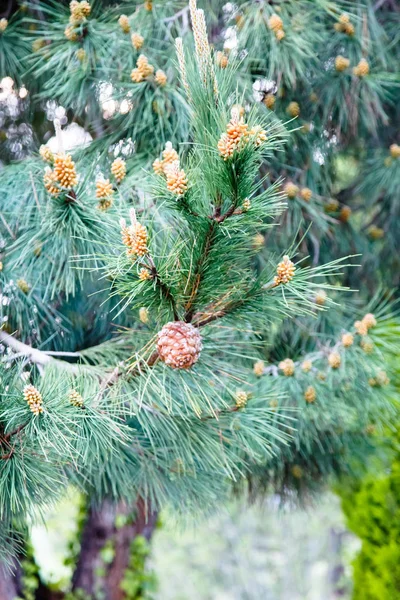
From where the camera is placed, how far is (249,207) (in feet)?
2.57

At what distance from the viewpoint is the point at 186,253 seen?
0.84 metres

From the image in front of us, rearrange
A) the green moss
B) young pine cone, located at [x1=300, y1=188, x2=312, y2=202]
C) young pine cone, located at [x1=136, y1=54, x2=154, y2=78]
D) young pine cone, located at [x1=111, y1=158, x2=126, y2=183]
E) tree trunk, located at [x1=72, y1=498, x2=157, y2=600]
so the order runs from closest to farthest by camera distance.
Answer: young pine cone, located at [x1=111, y1=158, x2=126, y2=183]
young pine cone, located at [x1=136, y1=54, x2=154, y2=78]
young pine cone, located at [x1=300, y1=188, x2=312, y2=202]
the green moss
tree trunk, located at [x1=72, y1=498, x2=157, y2=600]

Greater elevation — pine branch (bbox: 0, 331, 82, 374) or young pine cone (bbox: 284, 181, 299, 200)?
young pine cone (bbox: 284, 181, 299, 200)

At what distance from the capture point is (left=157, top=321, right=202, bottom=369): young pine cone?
2.67 feet

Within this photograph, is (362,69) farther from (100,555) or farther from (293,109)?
(100,555)

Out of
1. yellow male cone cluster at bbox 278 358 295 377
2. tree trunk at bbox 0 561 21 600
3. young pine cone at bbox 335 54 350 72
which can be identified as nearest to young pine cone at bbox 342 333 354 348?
yellow male cone cluster at bbox 278 358 295 377

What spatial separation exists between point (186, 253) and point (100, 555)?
1997 millimetres

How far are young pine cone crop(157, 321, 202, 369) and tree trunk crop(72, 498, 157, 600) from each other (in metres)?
1.77

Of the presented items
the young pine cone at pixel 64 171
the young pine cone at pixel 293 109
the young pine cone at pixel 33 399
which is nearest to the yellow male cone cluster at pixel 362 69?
the young pine cone at pixel 293 109

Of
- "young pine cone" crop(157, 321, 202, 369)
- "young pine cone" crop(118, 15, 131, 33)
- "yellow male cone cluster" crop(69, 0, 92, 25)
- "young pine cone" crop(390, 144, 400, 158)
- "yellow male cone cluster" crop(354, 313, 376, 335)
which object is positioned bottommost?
"yellow male cone cluster" crop(354, 313, 376, 335)

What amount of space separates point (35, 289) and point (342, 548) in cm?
505

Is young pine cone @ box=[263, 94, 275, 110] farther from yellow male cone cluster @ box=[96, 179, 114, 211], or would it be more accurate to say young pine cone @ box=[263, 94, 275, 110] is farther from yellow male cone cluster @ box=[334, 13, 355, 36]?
yellow male cone cluster @ box=[96, 179, 114, 211]

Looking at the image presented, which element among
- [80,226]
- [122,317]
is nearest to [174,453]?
[122,317]

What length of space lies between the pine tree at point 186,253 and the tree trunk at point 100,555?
0.33m
